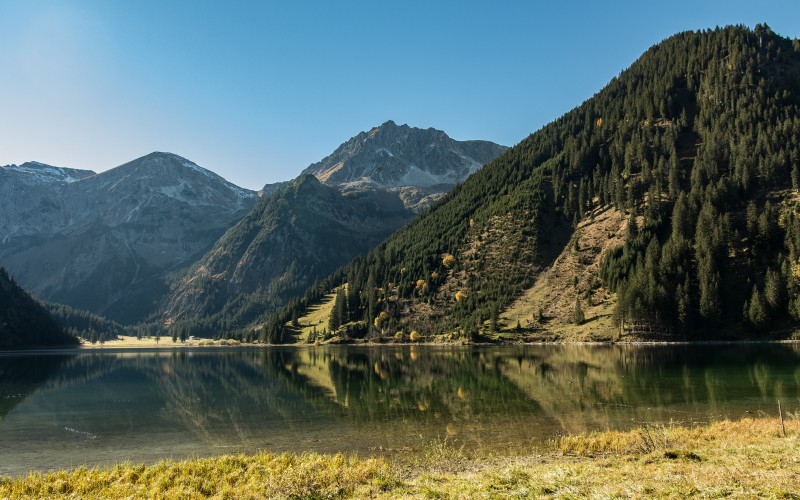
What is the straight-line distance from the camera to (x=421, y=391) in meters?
59.7

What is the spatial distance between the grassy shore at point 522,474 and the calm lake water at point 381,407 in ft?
19.5

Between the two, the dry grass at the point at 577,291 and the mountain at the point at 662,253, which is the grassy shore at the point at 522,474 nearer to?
the mountain at the point at 662,253

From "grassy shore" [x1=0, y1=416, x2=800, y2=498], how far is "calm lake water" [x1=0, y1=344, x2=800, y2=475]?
593 cm

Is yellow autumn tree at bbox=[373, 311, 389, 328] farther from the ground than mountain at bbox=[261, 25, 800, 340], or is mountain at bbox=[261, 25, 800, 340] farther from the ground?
mountain at bbox=[261, 25, 800, 340]

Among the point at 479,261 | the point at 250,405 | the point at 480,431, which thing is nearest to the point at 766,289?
the point at 479,261

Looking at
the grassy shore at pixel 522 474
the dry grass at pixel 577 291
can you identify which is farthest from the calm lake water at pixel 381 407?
the dry grass at pixel 577 291

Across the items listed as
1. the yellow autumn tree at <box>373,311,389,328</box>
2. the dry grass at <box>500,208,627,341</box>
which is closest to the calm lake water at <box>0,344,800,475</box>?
the dry grass at <box>500,208,627,341</box>

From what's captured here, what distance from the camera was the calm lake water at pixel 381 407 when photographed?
35.6 meters

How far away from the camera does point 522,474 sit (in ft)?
66.8

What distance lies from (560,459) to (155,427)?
3677 cm

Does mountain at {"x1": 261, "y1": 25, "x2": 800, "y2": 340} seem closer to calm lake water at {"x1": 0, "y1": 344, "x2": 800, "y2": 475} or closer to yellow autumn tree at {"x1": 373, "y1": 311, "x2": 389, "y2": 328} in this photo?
yellow autumn tree at {"x1": 373, "y1": 311, "x2": 389, "y2": 328}

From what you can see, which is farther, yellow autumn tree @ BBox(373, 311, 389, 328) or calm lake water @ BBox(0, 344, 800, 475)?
yellow autumn tree @ BBox(373, 311, 389, 328)

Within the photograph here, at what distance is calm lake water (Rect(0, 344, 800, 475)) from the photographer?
3559 centimetres

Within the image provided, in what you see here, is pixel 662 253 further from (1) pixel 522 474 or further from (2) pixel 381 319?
(1) pixel 522 474
